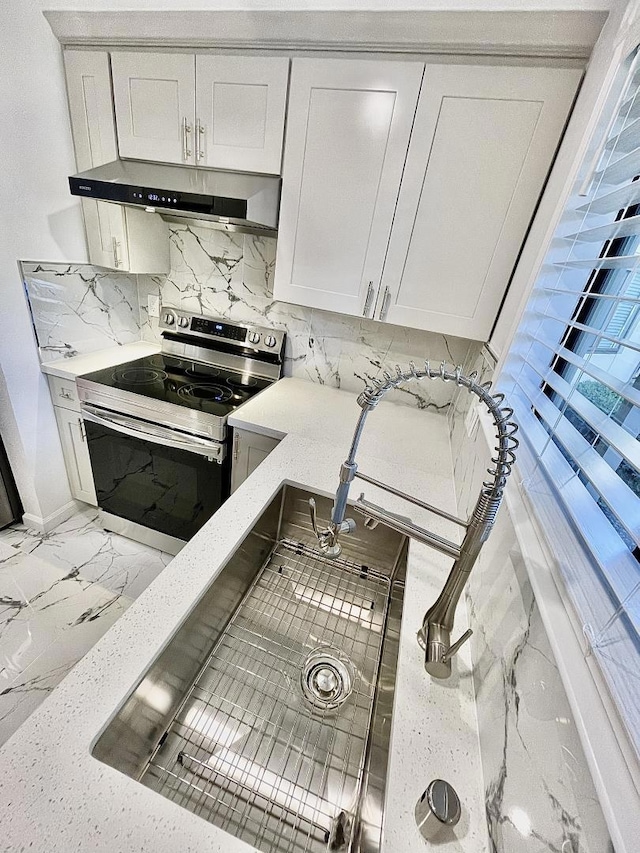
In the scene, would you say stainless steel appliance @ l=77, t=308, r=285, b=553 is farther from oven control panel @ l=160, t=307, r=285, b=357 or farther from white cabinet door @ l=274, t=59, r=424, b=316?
white cabinet door @ l=274, t=59, r=424, b=316

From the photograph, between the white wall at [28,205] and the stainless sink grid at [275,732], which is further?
the white wall at [28,205]

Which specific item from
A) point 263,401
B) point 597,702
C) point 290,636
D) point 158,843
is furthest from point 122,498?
point 597,702

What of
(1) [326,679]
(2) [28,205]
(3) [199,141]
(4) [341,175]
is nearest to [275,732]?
(1) [326,679]

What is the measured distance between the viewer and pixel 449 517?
0.72 meters

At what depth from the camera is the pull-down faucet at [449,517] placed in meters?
0.56

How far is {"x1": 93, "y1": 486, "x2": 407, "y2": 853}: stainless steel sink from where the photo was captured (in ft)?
1.99

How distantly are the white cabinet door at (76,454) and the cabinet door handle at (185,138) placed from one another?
1347 mm

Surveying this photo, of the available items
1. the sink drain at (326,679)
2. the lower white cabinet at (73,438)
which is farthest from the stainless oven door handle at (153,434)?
the sink drain at (326,679)

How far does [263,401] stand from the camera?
5.68 feet

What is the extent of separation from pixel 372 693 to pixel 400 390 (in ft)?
4.58

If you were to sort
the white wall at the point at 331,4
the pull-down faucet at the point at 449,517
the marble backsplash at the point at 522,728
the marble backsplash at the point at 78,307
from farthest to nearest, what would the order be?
Answer: the marble backsplash at the point at 78,307 < the white wall at the point at 331,4 < the pull-down faucet at the point at 449,517 < the marble backsplash at the point at 522,728

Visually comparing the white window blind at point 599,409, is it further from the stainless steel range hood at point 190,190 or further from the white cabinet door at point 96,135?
the white cabinet door at point 96,135

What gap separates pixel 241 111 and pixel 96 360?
139 centimetres

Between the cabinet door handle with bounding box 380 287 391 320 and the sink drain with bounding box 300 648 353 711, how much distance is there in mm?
1204
